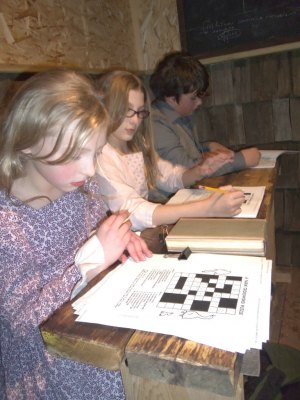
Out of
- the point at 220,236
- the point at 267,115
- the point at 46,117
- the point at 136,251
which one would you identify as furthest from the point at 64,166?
the point at 267,115

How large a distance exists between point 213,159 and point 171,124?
1.48 ft

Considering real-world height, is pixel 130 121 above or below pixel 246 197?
above

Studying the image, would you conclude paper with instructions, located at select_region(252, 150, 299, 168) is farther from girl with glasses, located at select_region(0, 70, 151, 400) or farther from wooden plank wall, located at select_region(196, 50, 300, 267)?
girl with glasses, located at select_region(0, 70, 151, 400)

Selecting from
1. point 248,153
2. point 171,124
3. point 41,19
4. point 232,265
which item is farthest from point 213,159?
point 41,19

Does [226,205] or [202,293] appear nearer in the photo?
[202,293]

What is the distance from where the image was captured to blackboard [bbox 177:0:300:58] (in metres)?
1.80

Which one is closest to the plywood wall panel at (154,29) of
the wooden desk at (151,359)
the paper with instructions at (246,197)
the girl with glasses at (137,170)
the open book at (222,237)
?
the girl with glasses at (137,170)

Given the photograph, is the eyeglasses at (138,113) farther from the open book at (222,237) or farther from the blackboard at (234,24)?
the blackboard at (234,24)

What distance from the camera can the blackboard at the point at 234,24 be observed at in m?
1.80

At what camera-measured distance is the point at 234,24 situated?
189cm

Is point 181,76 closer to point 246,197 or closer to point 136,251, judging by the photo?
point 246,197

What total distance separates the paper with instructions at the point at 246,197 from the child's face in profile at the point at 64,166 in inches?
16.6

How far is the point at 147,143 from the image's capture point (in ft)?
4.85

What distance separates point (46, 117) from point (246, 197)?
2.36ft
